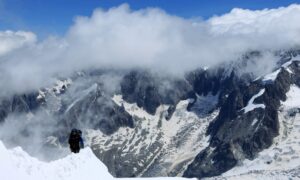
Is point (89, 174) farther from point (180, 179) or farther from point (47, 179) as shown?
point (180, 179)

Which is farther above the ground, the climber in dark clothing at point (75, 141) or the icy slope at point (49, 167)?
the climber in dark clothing at point (75, 141)

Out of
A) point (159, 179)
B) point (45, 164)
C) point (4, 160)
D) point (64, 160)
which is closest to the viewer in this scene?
point (4, 160)

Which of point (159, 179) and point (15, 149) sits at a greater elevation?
point (15, 149)

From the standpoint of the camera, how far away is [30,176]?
59.1m

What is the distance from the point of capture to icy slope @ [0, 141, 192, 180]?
181 feet

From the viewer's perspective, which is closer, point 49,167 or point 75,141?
point 49,167

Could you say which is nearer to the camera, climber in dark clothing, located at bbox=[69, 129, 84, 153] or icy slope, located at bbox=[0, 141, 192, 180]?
icy slope, located at bbox=[0, 141, 192, 180]

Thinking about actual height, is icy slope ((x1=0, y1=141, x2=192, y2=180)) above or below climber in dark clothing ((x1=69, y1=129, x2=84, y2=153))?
below

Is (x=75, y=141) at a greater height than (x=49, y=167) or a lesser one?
greater

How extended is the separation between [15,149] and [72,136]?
22972mm

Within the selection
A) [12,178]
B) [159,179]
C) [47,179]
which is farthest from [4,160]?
[159,179]

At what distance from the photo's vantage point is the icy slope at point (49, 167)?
55.3 m

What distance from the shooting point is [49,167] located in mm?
64312

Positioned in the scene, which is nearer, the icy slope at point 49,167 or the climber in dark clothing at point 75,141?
the icy slope at point 49,167
